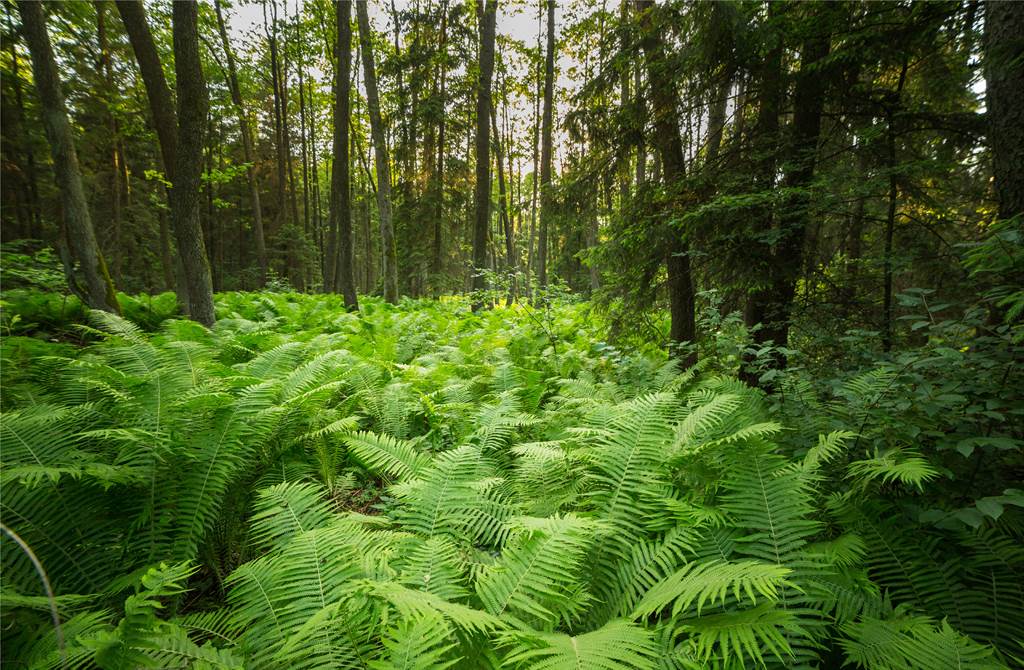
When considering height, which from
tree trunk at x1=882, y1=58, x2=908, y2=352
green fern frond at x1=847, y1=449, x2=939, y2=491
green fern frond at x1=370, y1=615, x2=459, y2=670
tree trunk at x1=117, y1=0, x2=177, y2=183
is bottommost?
green fern frond at x1=370, y1=615, x2=459, y2=670

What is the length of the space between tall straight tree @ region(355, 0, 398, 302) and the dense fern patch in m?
8.22

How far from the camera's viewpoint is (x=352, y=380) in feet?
13.2

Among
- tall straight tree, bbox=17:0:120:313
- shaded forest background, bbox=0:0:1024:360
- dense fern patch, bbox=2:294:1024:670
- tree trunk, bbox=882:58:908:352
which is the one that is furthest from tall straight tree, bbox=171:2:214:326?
tree trunk, bbox=882:58:908:352

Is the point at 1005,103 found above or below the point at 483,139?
below

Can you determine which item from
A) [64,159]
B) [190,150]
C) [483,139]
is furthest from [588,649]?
[483,139]

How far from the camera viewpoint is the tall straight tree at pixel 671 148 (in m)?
4.46

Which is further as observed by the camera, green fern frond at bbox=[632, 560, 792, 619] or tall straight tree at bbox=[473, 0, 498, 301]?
tall straight tree at bbox=[473, 0, 498, 301]

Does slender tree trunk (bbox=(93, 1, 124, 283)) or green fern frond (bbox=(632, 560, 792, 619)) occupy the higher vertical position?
slender tree trunk (bbox=(93, 1, 124, 283))

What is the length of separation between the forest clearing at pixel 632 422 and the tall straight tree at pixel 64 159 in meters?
0.03

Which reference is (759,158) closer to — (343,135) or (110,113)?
(343,135)

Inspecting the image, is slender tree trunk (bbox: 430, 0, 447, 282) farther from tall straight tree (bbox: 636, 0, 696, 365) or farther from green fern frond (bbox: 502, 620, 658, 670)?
green fern frond (bbox: 502, 620, 658, 670)

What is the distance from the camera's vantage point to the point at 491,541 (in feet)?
7.35

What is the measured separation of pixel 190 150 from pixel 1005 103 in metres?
7.78

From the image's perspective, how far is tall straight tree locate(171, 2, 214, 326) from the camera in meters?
5.21
